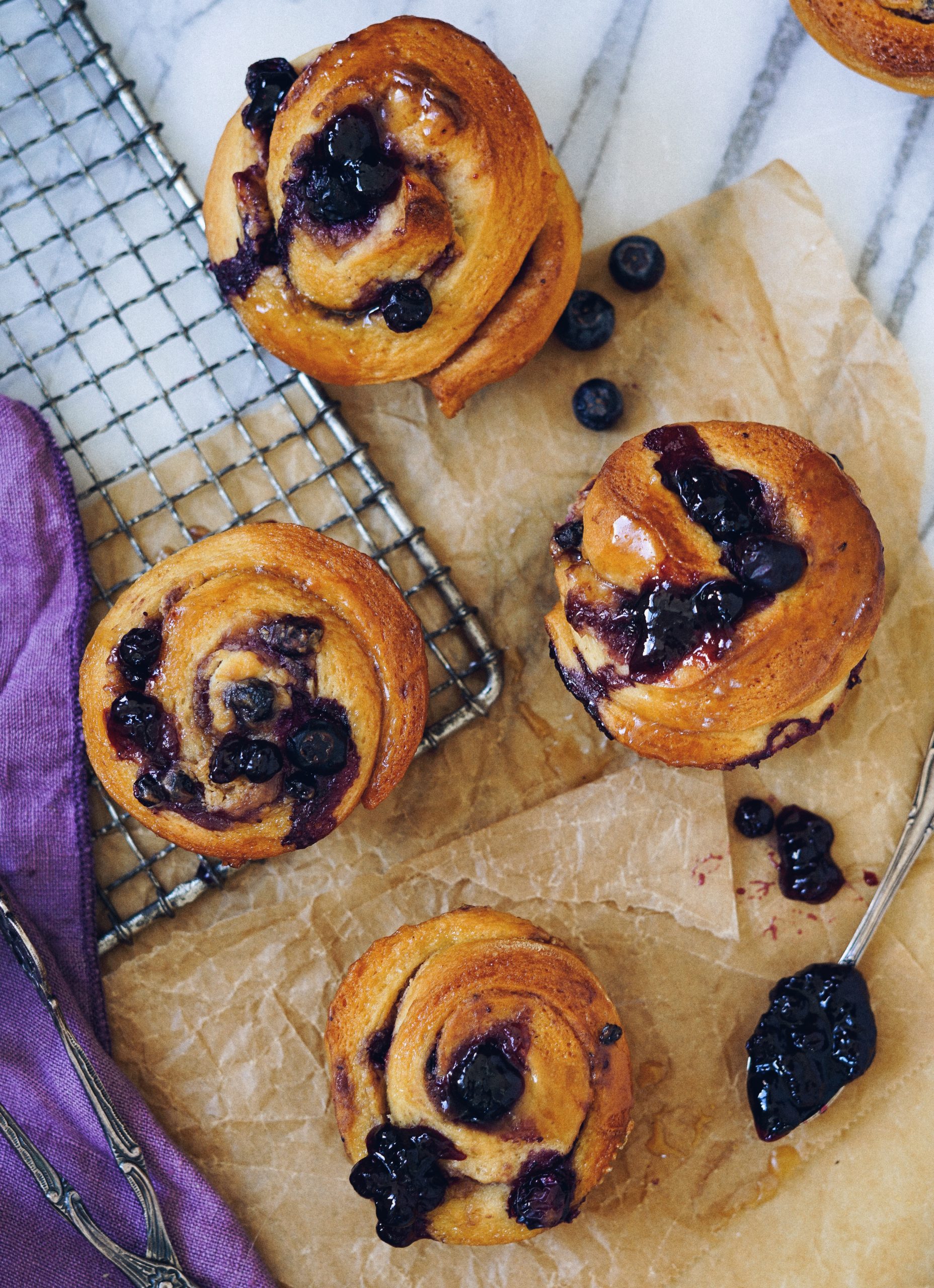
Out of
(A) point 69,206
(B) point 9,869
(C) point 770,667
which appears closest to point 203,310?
(A) point 69,206

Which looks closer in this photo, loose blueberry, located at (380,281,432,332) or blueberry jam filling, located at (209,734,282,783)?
blueberry jam filling, located at (209,734,282,783)

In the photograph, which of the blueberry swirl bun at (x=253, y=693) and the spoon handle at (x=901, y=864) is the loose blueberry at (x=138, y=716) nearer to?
the blueberry swirl bun at (x=253, y=693)

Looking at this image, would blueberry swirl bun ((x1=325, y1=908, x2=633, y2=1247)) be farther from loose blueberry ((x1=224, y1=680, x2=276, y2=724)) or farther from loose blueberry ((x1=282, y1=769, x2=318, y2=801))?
loose blueberry ((x1=224, y1=680, x2=276, y2=724))

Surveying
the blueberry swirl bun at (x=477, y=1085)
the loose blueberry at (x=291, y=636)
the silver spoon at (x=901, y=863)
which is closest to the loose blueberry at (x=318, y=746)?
the loose blueberry at (x=291, y=636)

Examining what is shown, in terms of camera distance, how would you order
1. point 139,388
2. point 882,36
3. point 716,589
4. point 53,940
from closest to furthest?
point 716,589 < point 882,36 < point 53,940 < point 139,388

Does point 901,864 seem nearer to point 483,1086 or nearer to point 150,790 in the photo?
point 483,1086

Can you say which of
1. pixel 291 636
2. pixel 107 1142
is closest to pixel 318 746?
pixel 291 636

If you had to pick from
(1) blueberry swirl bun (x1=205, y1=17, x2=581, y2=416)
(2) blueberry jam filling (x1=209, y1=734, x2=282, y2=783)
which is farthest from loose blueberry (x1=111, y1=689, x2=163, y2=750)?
(1) blueberry swirl bun (x1=205, y1=17, x2=581, y2=416)
